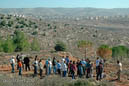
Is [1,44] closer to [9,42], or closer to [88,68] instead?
[9,42]

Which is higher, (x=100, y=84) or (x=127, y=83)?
(x=100, y=84)

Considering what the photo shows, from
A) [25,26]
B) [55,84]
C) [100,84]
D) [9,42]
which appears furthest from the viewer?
[25,26]

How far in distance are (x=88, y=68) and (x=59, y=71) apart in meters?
1.91

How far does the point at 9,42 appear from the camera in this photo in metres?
32.4

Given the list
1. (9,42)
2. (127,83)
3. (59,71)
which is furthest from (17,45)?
(127,83)

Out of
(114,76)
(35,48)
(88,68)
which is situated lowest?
(35,48)

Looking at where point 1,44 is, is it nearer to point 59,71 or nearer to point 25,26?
point 59,71

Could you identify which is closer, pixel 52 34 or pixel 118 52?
pixel 118 52

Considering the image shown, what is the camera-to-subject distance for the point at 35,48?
1465 inches

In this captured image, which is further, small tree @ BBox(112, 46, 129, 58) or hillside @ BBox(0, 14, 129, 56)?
hillside @ BBox(0, 14, 129, 56)

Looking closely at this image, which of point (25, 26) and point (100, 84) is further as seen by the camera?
point (25, 26)

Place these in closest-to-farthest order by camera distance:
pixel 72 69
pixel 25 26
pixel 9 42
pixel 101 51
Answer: pixel 72 69 → pixel 101 51 → pixel 9 42 → pixel 25 26

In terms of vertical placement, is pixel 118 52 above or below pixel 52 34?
above

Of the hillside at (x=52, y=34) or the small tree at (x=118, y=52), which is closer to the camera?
the small tree at (x=118, y=52)
